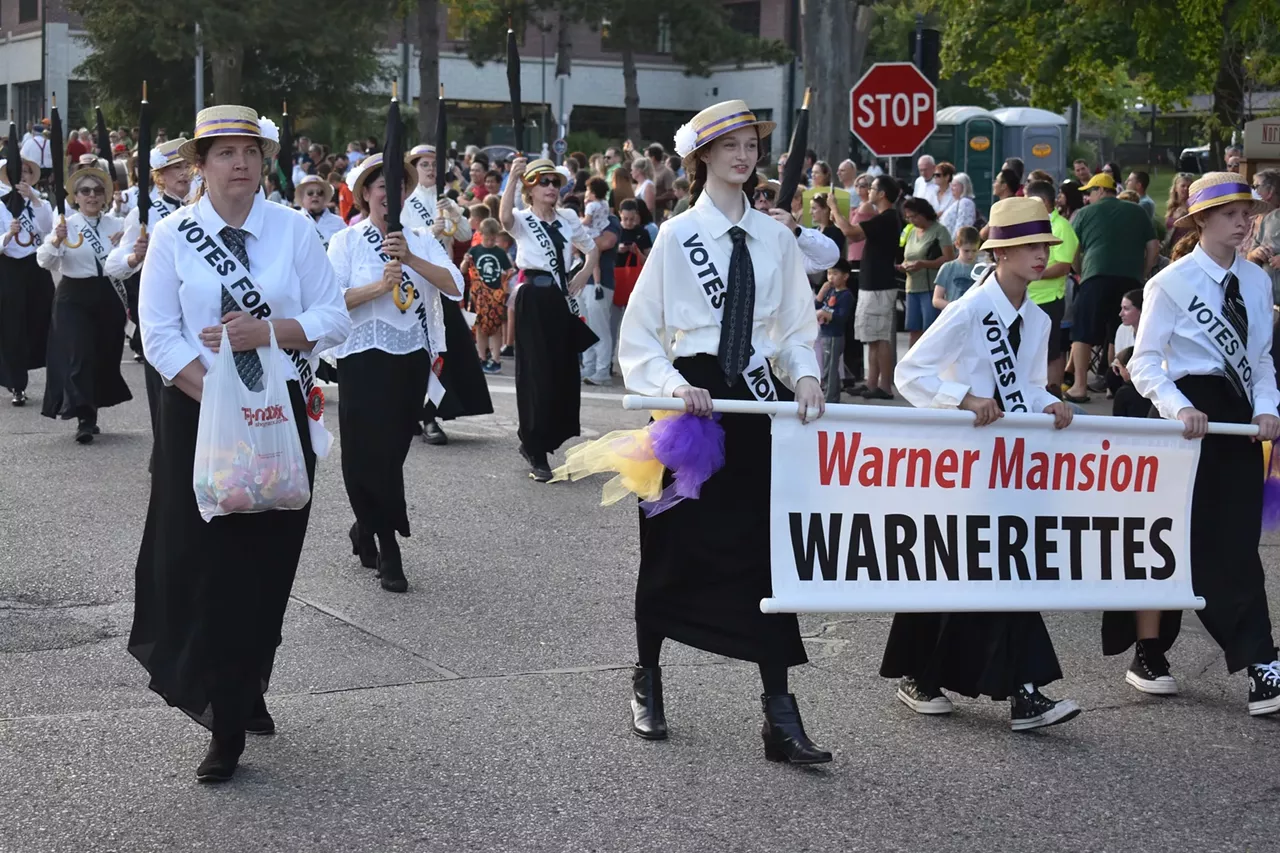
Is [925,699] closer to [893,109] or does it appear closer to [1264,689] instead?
[1264,689]

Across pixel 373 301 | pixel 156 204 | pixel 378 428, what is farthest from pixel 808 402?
Answer: pixel 156 204

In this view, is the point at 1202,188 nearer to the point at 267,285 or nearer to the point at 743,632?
the point at 743,632

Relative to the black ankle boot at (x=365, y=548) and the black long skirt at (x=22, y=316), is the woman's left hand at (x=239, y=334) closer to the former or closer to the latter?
the black ankle boot at (x=365, y=548)

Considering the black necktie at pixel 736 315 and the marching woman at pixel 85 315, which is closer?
the black necktie at pixel 736 315

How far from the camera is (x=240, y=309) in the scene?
5309mm

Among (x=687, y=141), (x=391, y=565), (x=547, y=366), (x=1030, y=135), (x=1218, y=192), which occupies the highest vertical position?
(x=1030, y=135)

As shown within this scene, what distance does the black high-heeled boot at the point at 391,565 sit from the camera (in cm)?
794

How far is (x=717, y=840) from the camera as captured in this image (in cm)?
477

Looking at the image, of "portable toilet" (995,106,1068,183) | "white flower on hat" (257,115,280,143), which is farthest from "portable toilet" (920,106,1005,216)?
"white flower on hat" (257,115,280,143)

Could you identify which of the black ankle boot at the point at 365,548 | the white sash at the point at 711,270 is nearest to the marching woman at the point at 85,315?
the black ankle boot at the point at 365,548

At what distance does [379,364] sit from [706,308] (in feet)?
10.1

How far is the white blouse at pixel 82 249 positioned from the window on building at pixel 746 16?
2408 inches

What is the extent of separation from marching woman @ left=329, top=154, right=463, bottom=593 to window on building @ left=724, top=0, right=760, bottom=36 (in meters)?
65.0

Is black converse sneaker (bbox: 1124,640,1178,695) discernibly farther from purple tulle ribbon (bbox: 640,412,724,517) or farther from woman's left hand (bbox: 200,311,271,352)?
woman's left hand (bbox: 200,311,271,352)
